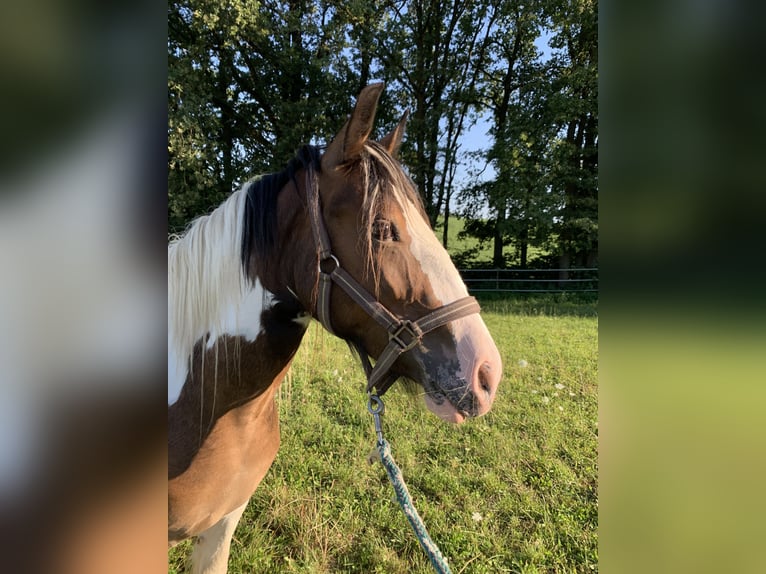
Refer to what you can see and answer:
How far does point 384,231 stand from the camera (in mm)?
1135

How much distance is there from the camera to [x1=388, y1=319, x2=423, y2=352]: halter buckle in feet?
3.57

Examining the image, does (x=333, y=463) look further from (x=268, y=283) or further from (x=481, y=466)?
(x=268, y=283)

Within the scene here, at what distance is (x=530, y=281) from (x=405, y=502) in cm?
1081

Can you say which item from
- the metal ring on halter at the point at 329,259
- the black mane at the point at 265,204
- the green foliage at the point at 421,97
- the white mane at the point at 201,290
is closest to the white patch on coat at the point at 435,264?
the metal ring on halter at the point at 329,259

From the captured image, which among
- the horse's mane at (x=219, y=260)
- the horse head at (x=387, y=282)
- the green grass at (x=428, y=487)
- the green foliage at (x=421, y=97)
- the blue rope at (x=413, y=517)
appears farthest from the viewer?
the green foliage at (x=421, y=97)

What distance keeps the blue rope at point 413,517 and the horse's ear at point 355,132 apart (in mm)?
888

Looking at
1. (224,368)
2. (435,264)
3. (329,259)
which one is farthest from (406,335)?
(224,368)

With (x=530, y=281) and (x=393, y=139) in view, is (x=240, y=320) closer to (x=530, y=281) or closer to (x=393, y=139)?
→ (x=393, y=139)

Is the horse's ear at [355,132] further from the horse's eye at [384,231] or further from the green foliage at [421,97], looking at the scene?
the green foliage at [421,97]

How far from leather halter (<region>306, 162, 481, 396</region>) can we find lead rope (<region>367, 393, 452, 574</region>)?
3.6 inches

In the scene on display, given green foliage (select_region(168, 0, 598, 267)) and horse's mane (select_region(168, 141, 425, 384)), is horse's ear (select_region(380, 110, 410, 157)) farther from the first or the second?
green foliage (select_region(168, 0, 598, 267))

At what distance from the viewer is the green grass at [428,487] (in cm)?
207
